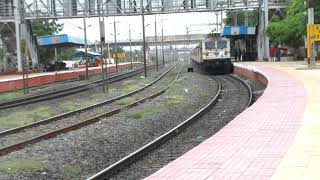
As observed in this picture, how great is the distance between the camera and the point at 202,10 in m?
68.4

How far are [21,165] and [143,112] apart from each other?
1019 cm

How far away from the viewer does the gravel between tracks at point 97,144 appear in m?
11.6

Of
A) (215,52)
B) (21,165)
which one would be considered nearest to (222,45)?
(215,52)

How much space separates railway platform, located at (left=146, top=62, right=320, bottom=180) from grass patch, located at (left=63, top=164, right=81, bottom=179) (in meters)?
2.28

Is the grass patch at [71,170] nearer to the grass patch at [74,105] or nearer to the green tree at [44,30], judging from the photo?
the grass patch at [74,105]

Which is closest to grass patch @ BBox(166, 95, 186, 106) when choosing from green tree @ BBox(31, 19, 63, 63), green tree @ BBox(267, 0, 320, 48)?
green tree @ BBox(267, 0, 320, 48)

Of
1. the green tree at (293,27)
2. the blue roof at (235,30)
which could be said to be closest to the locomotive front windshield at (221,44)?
the green tree at (293,27)

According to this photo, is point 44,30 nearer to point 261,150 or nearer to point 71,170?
point 71,170

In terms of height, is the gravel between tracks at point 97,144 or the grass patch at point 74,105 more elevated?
the gravel between tracks at point 97,144

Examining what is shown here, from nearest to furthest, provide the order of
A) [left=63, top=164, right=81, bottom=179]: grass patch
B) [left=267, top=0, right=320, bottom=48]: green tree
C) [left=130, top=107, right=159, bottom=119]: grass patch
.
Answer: [left=63, top=164, right=81, bottom=179]: grass patch → [left=130, top=107, right=159, bottom=119]: grass patch → [left=267, top=0, right=320, bottom=48]: green tree

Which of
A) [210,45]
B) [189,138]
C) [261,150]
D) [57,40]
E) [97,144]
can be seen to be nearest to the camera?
[261,150]

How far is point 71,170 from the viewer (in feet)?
38.0

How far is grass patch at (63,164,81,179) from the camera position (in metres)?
11.2

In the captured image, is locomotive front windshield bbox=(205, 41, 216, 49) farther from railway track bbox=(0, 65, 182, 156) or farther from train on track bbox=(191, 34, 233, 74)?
railway track bbox=(0, 65, 182, 156)
